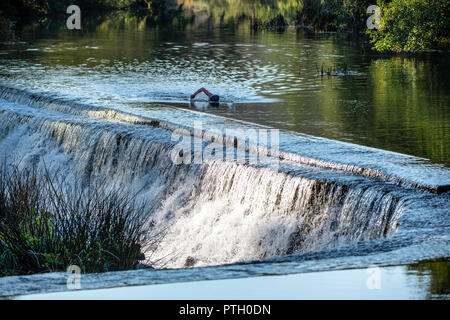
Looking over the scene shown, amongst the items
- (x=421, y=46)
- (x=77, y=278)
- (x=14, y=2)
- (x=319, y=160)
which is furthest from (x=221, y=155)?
(x=14, y=2)

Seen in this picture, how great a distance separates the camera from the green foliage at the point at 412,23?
2441cm

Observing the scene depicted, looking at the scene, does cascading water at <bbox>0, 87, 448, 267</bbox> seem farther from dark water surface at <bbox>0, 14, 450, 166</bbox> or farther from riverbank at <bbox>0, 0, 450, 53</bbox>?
riverbank at <bbox>0, 0, 450, 53</bbox>

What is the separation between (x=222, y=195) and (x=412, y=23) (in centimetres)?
1576

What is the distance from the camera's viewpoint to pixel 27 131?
16016 mm

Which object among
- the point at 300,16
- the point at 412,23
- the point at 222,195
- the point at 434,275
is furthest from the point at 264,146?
the point at 300,16

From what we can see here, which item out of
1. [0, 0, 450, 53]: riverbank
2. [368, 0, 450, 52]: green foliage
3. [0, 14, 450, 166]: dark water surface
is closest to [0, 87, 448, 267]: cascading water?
[0, 14, 450, 166]: dark water surface

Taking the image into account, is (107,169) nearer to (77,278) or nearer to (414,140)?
(414,140)

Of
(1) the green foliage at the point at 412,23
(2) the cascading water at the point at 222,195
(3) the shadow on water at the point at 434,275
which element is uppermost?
(1) the green foliage at the point at 412,23

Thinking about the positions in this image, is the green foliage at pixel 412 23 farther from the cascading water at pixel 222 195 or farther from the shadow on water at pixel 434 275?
the shadow on water at pixel 434 275

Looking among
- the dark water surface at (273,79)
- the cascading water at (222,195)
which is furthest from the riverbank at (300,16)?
the cascading water at (222,195)

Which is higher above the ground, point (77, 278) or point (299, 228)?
point (77, 278)

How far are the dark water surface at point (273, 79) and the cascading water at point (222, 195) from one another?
1653 millimetres

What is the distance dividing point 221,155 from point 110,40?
72.6ft

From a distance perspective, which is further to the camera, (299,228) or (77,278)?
(299,228)
